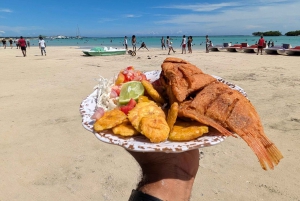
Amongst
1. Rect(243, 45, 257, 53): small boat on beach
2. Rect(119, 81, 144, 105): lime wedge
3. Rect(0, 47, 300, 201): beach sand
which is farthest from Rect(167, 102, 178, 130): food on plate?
Rect(243, 45, 257, 53): small boat on beach

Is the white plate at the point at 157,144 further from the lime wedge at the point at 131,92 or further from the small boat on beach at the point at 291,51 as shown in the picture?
the small boat on beach at the point at 291,51

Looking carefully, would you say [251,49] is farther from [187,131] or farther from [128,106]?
[187,131]

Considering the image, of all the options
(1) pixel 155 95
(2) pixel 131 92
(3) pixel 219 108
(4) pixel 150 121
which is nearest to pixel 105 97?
(2) pixel 131 92

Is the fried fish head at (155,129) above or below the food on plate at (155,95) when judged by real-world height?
below

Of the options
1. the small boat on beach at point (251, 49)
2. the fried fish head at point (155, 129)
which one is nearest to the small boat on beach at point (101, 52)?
the small boat on beach at point (251, 49)

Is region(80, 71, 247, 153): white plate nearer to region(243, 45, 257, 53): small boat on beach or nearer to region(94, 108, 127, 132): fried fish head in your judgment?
region(94, 108, 127, 132): fried fish head

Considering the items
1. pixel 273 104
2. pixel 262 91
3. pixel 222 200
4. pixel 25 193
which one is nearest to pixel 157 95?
pixel 222 200
